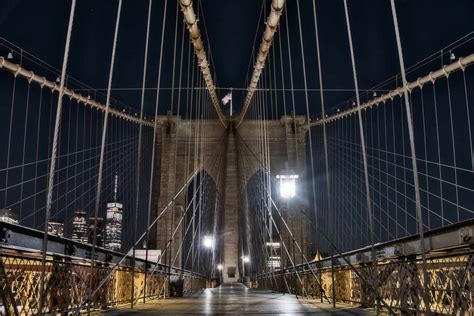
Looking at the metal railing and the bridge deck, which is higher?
the metal railing

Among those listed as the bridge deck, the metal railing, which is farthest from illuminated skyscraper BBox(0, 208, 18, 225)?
the metal railing

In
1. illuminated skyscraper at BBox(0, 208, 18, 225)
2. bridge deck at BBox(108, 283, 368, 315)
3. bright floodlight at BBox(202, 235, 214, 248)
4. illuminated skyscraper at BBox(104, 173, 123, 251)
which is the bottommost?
bridge deck at BBox(108, 283, 368, 315)

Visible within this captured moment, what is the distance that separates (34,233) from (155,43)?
14257 millimetres

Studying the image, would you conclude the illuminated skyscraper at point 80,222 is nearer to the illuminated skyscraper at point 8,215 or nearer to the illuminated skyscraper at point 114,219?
the illuminated skyscraper at point 114,219

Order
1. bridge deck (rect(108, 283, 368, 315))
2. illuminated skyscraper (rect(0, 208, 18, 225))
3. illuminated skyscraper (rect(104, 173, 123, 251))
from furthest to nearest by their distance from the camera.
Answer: illuminated skyscraper (rect(104, 173, 123, 251)), illuminated skyscraper (rect(0, 208, 18, 225)), bridge deck (rect(108, 283, 368, 315))

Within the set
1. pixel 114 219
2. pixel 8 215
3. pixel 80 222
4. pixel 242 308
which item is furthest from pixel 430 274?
pixel 114 219

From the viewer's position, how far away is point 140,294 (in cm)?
678

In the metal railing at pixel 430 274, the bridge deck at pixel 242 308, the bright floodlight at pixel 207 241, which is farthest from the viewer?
the bright floodlight at pixel 207 241

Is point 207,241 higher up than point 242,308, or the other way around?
point 207,241

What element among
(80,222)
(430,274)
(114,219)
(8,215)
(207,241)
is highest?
(114,219)

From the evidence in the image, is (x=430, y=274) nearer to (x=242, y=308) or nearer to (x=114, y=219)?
(x=242, y=308)

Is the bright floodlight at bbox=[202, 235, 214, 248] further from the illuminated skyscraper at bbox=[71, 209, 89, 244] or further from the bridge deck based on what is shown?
the bridge deck

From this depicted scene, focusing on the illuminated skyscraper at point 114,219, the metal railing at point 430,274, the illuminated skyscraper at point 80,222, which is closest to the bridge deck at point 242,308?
the metal railing at point 430,274

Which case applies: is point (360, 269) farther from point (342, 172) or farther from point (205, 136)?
point (205, 136)
